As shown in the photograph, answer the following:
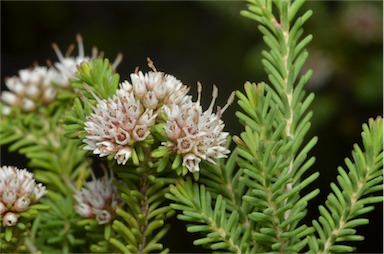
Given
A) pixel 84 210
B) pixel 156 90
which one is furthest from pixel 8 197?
pixel 156 90

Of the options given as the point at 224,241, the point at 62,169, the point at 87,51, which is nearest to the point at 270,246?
the point at 224,241

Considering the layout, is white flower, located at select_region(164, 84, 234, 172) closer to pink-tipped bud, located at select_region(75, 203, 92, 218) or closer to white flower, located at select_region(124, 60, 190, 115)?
white flower, located at select_region(124, 60, 190, 115)

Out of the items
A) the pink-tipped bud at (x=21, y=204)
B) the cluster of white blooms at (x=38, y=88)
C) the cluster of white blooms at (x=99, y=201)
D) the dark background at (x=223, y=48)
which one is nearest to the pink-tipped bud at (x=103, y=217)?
the cluster of white blooms at (x=99, y=201)

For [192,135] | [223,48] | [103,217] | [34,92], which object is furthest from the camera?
[223,48]

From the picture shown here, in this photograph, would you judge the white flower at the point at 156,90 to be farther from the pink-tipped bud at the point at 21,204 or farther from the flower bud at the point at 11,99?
the flower bud at the point at 11,99

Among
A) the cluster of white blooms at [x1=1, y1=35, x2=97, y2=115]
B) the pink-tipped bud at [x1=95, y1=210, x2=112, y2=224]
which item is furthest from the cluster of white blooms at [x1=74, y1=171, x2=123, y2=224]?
the cluster of white blooms at [x1=1, y1=35, x2=97, y2=115]

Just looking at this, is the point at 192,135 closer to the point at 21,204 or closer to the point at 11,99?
the point at 21,204
